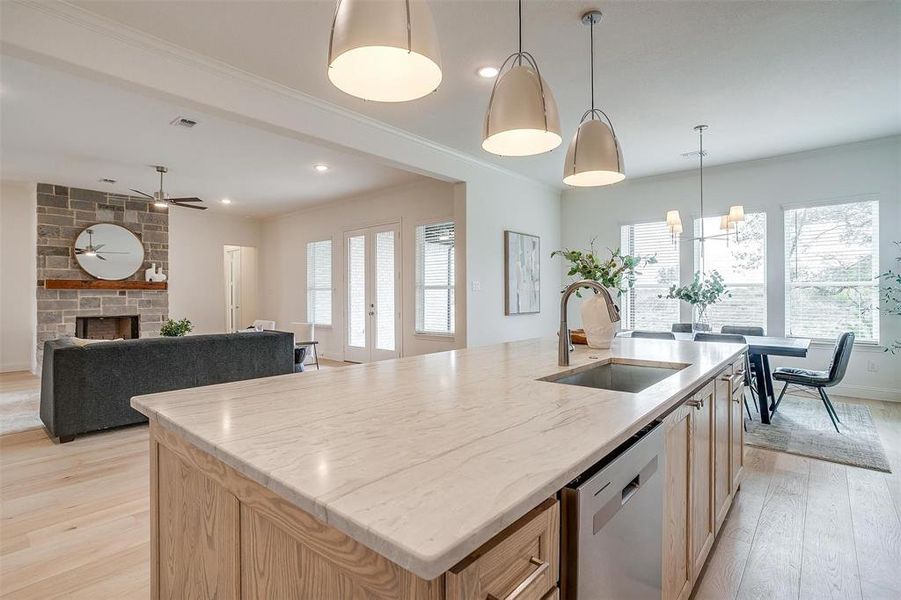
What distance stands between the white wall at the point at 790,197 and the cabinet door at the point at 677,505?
185 inches

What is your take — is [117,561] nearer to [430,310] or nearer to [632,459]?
[632,459]

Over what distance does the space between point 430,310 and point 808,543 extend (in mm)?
4654

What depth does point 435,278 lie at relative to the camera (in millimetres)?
6180

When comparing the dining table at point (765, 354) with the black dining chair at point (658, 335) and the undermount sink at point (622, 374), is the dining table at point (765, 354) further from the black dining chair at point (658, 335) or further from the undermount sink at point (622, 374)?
the undermount sink at point (622, 374)

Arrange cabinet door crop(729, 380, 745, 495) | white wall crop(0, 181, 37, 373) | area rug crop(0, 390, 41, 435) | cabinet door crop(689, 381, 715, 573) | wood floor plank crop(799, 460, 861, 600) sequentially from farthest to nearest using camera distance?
white wall crop(0, 181, 37, 373) → area rug crop(0, 390, 41, 435) → cabinet door crop(729, 380, 745, 495) → wood floor plank crop(799, 460, 861, 600) → cabinet door crop(689, 381, 715, 573)

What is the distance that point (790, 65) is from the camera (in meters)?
3.16

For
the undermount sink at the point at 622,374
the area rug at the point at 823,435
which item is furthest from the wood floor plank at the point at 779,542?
the undermount sink at the point at 622,374

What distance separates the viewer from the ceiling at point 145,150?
3.52 meters

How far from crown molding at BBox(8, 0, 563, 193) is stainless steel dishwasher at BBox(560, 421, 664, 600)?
3.40m

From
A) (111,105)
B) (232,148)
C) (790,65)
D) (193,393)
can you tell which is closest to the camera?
(193,393)

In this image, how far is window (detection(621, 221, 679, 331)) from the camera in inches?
234

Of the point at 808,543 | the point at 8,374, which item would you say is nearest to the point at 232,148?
the point at 8,374

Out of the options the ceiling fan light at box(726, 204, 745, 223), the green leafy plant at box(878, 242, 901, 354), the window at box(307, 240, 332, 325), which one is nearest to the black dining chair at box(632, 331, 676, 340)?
the ceiling fan light at box(726, 204, 745, 223)

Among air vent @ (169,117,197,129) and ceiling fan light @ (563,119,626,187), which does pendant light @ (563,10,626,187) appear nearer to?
Result: ceiling fan light @ (563,119,626,187)
